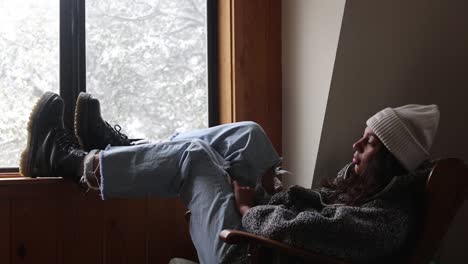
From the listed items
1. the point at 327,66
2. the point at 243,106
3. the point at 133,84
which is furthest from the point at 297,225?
the point at 133,84

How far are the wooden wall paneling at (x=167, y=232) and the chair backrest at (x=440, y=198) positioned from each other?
3.52ft

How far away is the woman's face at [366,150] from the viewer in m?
1.55

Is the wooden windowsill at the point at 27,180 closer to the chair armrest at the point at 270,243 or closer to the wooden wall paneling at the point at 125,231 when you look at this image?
the wooden wall paneling at the point at 125,231

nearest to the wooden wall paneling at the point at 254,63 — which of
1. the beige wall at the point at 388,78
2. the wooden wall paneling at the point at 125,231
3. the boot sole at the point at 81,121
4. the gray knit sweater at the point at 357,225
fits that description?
the beige wall at the point at 388,78

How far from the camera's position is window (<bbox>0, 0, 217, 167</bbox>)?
214 centimetres

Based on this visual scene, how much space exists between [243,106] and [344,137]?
0.49 meters

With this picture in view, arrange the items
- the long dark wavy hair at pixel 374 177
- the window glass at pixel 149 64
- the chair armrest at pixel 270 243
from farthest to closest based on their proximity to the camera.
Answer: the window glass at pixel 149 64
the long dark wavy hair at pixel 374 177
the chair armrest at pixel 270 243

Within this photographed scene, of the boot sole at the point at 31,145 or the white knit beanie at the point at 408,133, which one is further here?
the boot sole at the point at 31,145

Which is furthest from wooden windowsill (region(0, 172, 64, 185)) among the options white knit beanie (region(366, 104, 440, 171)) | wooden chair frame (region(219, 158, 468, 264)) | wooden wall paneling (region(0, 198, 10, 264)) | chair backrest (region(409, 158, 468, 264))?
chair backrest (region(409, 158, 468, 264))

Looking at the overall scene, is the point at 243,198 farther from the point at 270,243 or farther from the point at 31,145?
the point at 31,145

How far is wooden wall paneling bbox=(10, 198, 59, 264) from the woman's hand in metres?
0.80

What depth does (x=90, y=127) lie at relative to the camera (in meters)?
1.83

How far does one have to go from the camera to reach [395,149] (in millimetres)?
1477

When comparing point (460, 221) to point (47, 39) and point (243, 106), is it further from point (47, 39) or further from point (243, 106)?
point (47, 39)
